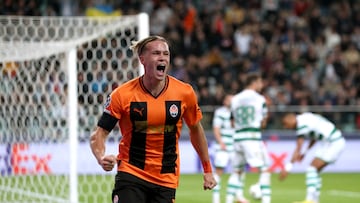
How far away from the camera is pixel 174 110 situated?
6.89 meters

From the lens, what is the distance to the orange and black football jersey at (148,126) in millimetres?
6801

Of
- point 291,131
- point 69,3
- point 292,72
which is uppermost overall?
point 69,3

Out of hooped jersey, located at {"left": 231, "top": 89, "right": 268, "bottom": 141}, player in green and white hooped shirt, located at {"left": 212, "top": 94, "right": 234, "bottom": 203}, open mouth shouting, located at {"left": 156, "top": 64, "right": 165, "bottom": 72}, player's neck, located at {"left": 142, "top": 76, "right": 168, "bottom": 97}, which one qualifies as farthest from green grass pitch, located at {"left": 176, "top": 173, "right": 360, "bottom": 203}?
open mouth shouting, located at {"left": 156, "top": 64, "right": 165, "bottom": 72}

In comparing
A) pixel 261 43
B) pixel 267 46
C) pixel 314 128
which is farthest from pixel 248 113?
pixel 267 46

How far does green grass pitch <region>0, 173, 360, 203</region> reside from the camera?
1392 cm

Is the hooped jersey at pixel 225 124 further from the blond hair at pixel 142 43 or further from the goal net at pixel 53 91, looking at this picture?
the blond hair at pixel 142 43

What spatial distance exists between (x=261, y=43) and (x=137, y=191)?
1797 centimetres

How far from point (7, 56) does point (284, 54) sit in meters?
12.8

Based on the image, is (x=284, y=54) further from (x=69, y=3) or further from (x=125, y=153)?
(x=125, y=153)

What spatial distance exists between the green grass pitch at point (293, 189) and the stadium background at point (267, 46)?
1.74 m

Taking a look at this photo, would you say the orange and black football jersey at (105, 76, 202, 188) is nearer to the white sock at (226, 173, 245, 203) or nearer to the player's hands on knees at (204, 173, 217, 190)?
the player's hands on knees at (204, 173, 217, 190)

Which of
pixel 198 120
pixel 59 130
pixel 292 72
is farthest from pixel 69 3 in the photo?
pixel 198 120

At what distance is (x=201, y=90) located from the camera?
70.5 feet

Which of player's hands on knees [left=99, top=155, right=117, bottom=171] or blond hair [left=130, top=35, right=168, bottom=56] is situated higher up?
blond hair [left=130, top=35, right=168, bottom=56]
